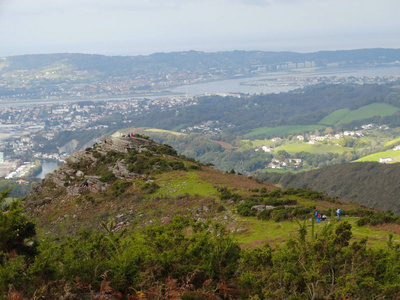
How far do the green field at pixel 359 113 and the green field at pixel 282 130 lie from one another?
38.1 ft

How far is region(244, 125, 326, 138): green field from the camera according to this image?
15762 cm

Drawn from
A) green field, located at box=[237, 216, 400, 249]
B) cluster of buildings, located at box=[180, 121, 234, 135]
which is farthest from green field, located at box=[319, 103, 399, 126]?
green field, located at box=[237, 216, 400, 249]

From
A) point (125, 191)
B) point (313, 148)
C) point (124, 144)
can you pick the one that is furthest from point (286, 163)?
point (125, 191)

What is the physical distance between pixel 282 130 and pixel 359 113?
4310cm

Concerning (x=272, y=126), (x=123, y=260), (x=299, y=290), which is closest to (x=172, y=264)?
(x=123, y=260)

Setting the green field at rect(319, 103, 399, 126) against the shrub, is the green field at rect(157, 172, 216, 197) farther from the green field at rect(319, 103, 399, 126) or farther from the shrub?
the green field at rect(319, 103, 399, 126)

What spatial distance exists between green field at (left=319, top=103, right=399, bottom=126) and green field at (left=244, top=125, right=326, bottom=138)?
11607 mm

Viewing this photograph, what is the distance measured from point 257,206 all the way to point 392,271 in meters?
11.0

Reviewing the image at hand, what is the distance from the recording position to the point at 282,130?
532ft

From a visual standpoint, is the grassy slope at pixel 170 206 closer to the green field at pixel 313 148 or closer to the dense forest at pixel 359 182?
the dense forest at pixel 359 182

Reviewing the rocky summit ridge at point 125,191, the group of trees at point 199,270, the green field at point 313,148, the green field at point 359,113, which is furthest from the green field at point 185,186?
the green field at point 359,113

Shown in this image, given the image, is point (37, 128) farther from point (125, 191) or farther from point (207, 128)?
point (125, 191)

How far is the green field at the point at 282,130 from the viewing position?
6206 inches

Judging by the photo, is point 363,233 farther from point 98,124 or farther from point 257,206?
point 98,124
